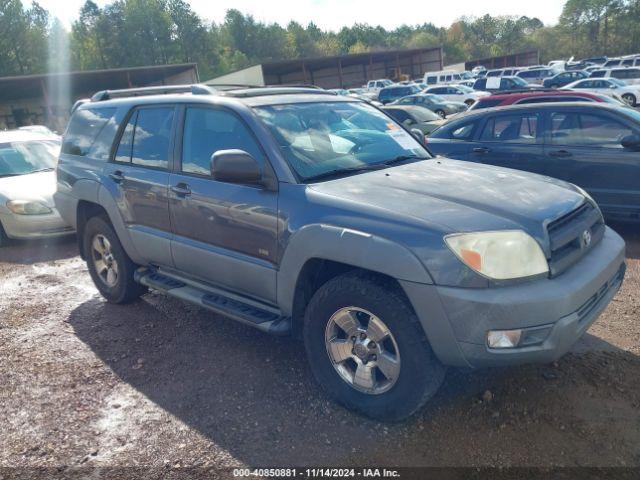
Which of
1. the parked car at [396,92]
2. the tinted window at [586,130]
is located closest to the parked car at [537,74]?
the parked car at [396,92]

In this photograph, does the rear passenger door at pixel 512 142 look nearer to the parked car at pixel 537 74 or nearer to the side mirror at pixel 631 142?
the side mirror at pixel 631 142

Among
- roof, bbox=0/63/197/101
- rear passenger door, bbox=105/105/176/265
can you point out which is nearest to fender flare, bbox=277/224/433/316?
rear passenger door, bbox=105/105/176/265

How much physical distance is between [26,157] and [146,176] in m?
5.59

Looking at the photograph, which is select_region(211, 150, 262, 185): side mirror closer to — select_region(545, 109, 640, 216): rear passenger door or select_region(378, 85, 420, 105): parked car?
select_region(545, 109, 640, 216): rear passenger door

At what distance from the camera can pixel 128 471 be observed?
2752 mm

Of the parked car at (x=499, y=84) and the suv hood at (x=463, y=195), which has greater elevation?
the suv hood at (x=463, y=195)

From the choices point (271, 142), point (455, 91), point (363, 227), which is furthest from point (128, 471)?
point (455, 91)

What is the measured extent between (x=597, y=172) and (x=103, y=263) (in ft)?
17.6

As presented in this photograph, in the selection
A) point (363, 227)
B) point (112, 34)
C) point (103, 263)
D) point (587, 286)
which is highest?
point (112, 34)

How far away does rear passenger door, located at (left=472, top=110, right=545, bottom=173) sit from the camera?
6.38 metres

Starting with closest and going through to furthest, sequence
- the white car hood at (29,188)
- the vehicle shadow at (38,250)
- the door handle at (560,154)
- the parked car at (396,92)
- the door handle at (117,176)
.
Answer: the door handle at (117,176) < the door handle at (560,154) < the vehicle shadow at (38,250) < the white car hood at (29,188) < the parked car at (396,92)

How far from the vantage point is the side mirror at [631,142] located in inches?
220

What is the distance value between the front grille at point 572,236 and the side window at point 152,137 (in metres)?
2.75

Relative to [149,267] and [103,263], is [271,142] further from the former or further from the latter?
[103,263]
